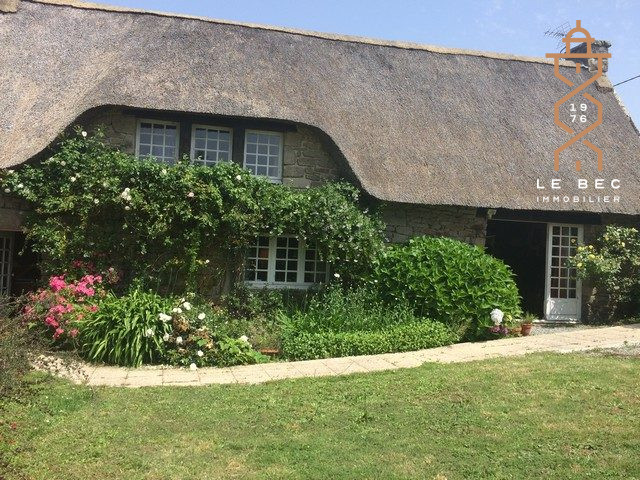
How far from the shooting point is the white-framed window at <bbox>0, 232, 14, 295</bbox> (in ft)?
33.5

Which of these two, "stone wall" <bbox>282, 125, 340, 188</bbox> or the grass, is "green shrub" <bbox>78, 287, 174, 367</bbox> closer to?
the grass

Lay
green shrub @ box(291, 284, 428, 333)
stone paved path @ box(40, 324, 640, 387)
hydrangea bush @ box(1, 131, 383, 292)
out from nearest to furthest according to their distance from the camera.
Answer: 1. stone paved path @ box(40, 324, 640, 387)
2. green shrub @ box(291, 284, 428, 333)
3. hydrangea bush @ box(1, 131, 383, 292)

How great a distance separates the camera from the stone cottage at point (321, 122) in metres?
9.64

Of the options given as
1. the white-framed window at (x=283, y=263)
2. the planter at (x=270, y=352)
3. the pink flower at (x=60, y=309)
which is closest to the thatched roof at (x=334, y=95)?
the white-framed window at (x=283, y=263)

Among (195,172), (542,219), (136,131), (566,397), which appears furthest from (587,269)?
(136,131)

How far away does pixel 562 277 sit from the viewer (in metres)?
11.8

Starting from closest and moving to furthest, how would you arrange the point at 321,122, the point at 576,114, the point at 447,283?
the point at 447,283 → the point at 321,122 → the point at 576,114

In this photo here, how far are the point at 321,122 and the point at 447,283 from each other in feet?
11.2

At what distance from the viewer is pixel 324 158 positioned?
1045cm

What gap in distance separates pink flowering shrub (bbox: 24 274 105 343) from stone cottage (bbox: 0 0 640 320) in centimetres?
163

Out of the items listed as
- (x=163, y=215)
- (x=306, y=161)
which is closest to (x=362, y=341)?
(x=163, y=215)

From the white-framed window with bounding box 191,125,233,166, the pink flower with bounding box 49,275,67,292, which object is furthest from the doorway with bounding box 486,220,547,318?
the pink flower with bounding box 49,275,67,292

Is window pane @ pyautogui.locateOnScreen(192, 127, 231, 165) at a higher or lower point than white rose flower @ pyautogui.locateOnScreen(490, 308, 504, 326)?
higher

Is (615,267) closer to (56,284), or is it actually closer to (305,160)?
(305,160)
